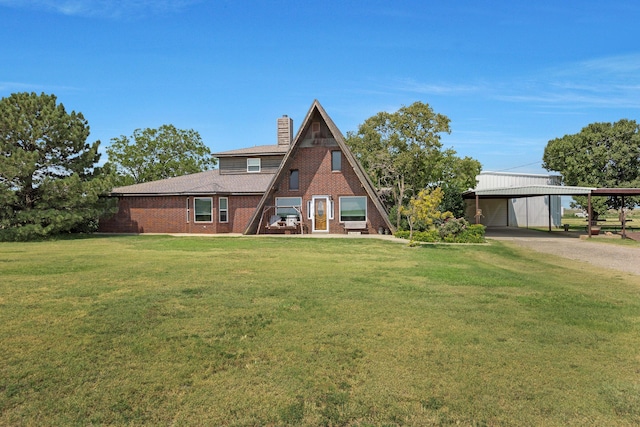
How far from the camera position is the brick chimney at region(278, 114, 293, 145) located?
99.7 feet

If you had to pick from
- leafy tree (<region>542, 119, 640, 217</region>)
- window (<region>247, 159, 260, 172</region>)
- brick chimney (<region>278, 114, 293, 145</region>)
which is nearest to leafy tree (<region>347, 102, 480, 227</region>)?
brick chimney (<region>278, 114, 293, 145</region>)

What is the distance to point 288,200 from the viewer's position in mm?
25016

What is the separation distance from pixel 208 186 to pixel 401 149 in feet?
40.2

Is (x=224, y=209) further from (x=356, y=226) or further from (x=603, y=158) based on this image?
(x=603, y=158)

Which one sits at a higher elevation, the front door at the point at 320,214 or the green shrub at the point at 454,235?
the front door at the point at 320,214

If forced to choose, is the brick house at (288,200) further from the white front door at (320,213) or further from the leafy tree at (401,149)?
the leafy tree at (401,149)

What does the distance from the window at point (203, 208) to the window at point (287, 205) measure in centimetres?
410

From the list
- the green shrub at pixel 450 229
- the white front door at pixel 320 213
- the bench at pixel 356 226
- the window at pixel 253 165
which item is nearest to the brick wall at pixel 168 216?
the white front door at pixel 320 213

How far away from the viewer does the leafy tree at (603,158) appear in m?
38.2

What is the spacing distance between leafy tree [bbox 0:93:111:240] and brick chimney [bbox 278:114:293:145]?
11822 millimetres

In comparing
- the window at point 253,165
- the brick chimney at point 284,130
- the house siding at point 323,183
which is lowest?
the house siding at point 323,183

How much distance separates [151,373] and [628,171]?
45.5m

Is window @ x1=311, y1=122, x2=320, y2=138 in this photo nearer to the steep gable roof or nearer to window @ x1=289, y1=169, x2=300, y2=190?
the steep gable roof

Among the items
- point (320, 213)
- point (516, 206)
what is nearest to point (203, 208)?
point (320, 213)
